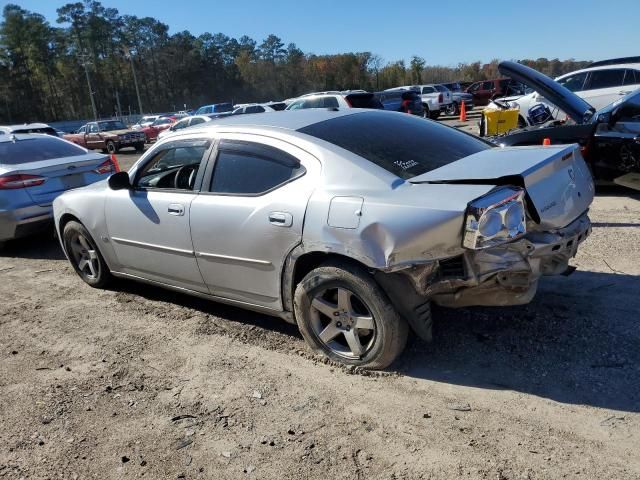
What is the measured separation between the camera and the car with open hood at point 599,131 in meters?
6.22

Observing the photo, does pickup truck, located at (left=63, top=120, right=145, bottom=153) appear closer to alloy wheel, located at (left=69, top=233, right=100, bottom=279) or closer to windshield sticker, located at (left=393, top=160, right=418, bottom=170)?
alloy wheel, located at (left=69, top=233, right=100, bottom=279)

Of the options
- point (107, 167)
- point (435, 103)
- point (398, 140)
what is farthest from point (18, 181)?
point (435, 103)

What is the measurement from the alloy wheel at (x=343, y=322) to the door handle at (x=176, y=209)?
52.2 inches

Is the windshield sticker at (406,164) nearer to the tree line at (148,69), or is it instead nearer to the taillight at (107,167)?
the taillight at (107,167)

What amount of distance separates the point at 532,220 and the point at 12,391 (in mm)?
3522

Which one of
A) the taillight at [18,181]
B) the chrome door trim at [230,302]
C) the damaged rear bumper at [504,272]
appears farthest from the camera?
the taillight at [18,181]

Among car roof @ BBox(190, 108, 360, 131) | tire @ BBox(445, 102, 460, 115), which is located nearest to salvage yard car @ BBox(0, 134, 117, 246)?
car roof @ BBox(190, 108, 360, 131)

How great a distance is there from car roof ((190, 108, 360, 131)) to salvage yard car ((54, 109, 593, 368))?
0.02 metres

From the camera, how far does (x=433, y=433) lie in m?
2.63

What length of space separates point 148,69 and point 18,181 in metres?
93.5

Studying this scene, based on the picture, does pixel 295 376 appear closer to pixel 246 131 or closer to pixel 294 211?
pixel 294 211

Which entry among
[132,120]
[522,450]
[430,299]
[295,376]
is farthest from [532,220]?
[132,120]

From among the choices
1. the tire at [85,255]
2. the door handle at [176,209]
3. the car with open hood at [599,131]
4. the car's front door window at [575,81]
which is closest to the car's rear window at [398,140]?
the door handle at [176,209]

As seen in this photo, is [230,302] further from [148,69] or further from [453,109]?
[148,69]
